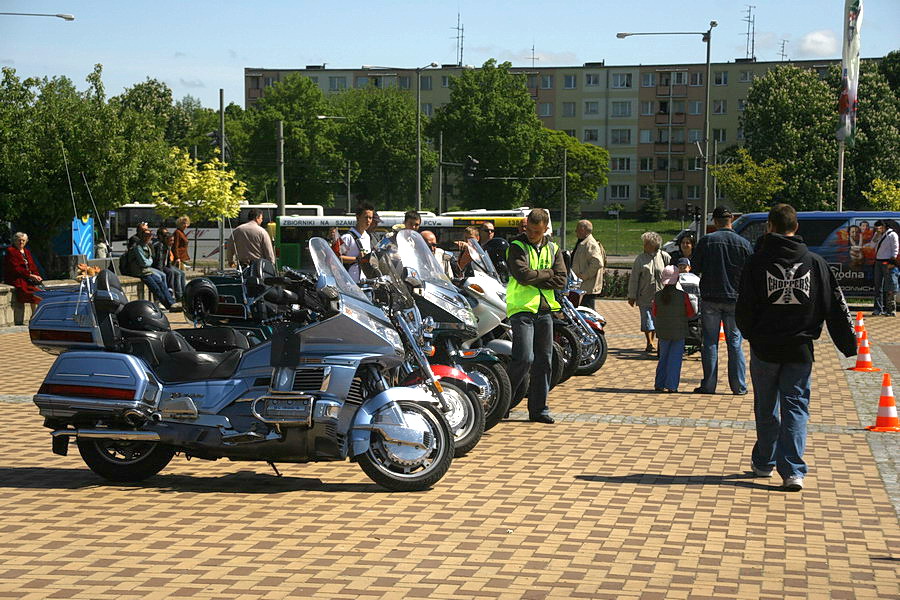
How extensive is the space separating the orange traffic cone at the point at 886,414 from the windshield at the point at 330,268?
15.7 feet

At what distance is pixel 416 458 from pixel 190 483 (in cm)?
153

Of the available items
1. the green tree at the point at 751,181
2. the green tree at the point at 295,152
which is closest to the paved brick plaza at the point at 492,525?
the green tree at the point at 751,181

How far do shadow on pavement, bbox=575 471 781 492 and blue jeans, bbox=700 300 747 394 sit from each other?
414 centimetres

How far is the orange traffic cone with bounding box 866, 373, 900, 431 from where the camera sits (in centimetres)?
1003

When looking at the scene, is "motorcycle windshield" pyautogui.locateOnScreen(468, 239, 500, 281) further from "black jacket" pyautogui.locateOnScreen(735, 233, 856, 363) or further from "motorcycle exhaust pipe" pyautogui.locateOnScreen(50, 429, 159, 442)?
"motorcycle exhaust pipe" pyautogui.locateOnScreen(50, 429, 159, 442)

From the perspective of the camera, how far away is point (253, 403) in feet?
24.1

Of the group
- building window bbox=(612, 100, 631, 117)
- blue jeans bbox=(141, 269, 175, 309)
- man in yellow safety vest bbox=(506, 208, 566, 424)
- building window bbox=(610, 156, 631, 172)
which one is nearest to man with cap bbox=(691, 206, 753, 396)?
man in yellow safety vest bbox=(506, 208, 566, 424)

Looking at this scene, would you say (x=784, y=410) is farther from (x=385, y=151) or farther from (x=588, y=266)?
(x=385, y=151)

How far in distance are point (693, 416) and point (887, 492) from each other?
3.35 metres

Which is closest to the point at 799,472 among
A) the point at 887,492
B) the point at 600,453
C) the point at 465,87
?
the point at 887,492

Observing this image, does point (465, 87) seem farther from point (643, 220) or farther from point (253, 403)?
point (253, 403)

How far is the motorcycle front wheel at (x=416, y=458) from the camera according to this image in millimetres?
7383

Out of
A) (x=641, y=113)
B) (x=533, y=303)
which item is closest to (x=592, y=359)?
(x=533, y=303)

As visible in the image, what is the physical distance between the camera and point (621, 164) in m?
121
